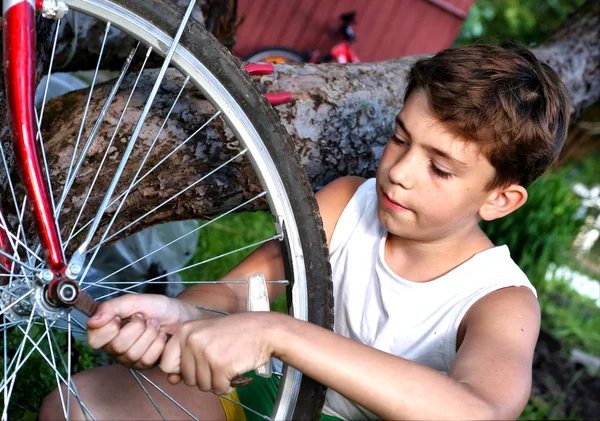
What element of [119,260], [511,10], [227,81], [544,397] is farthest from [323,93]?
[511,10]

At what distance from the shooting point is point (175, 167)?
1739mm

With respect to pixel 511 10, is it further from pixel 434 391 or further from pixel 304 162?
pixel 434 391

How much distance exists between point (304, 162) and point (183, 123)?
15.9 inches

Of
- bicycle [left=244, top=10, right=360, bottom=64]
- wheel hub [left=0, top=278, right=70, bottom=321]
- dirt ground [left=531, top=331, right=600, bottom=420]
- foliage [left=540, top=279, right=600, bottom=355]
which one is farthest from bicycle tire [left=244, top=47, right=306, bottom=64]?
wheel hub [left=0, top=278, right=70, bottom=321]

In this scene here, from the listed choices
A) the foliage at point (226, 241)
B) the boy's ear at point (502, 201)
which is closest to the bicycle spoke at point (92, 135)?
the boy's ear at point (502, 201)

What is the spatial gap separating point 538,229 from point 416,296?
107 inches

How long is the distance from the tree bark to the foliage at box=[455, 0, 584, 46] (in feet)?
18.4

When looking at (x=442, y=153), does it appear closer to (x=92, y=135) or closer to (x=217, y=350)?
(x=217, y=350)

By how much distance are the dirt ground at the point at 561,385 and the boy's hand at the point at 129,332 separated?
211 centimetres

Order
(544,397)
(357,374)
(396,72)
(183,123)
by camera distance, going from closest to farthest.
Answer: (357,374) < (183,123) < (396,72) < (544,397)

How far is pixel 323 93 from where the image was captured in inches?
79.6

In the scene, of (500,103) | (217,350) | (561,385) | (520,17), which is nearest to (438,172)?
(500,103)

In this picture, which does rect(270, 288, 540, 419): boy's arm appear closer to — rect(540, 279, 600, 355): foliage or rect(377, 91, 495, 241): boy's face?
rect(377, 91, 495, 241): boy's face

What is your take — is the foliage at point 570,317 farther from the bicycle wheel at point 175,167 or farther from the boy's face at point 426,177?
the bicycle wheel at point 175,167
